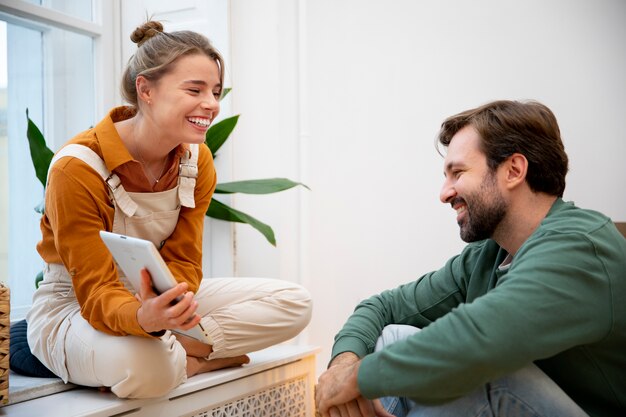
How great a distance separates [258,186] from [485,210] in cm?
111

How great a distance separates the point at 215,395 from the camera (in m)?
1.75

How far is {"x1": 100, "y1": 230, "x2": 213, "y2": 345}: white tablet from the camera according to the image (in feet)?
4.09

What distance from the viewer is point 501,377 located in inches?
46.3

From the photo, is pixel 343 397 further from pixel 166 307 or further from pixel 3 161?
pixel 3 161

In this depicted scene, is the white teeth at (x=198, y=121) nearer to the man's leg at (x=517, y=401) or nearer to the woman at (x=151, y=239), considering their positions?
the woman at (x=151, y=239)

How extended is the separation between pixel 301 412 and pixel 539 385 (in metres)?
1.16

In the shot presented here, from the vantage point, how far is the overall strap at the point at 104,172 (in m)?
1.58

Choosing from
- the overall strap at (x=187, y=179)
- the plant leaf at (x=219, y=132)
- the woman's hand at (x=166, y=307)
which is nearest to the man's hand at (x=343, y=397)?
the woman's hand at (x=166, y=307)

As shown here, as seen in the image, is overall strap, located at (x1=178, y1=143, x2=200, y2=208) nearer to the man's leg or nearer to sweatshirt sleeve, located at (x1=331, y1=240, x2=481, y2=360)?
sweatshirt sleeve, located at (x1=331, y1=240, x2=481, y2=360)

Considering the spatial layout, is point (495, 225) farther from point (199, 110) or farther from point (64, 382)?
point (64, 382)

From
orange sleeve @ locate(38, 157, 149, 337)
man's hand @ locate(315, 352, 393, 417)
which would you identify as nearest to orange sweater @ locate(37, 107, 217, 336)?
orange sleeve @ locate(38, 157, 149, 337)

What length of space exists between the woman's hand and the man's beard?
24.3 inches

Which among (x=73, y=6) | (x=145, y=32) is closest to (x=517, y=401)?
(x=145, y=32)

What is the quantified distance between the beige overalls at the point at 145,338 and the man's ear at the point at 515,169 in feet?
2.65
